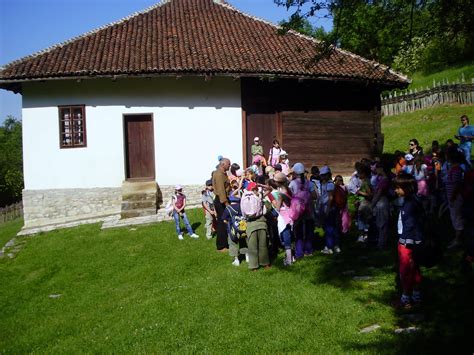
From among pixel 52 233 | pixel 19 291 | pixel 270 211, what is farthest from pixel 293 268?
pixel 52 233

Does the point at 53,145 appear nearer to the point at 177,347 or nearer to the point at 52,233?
the point at 52,233

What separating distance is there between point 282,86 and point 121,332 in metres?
12.3

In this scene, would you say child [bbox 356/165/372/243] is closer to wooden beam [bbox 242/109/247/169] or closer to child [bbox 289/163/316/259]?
child [bbox 289/163/316/259]

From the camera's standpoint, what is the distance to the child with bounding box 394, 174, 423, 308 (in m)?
6.00

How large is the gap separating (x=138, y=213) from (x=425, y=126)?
1694cm

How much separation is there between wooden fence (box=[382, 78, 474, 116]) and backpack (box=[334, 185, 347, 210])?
828 inches

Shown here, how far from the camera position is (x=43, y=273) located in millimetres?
11094

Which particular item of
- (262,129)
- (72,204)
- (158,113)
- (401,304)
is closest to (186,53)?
(158,113)

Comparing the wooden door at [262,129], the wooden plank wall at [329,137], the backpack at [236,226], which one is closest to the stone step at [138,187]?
the wooden door at [262,129]

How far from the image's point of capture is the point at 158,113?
16.5 metres

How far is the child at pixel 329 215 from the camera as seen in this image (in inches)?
356

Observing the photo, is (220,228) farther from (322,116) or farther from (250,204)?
(322,116)

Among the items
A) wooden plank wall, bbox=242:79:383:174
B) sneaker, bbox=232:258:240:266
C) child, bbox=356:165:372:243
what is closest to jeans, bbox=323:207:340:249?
child, bbox=356:165:372:243

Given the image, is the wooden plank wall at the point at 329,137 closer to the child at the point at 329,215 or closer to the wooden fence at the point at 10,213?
the child at the point at 329,215
